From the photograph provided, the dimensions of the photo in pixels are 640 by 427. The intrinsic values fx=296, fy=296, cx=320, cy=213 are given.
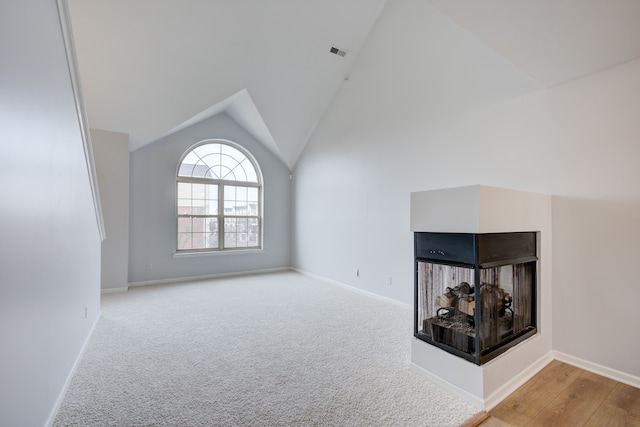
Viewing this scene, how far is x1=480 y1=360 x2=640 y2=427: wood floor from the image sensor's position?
1674mm

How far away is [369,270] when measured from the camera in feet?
14.4

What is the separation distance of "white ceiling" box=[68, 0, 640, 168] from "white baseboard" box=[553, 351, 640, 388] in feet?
7.23

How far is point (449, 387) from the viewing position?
1936 mm

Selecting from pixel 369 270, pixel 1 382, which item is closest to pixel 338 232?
pixel 369 270

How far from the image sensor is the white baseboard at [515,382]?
70.9 inches

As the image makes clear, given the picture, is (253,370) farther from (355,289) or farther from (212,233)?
(212,233)

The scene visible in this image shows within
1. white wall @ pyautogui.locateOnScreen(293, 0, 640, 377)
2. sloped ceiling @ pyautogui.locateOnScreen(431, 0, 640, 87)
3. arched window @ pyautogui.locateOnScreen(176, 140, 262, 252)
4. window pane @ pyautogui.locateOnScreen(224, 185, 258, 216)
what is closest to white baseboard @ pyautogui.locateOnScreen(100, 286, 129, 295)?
arched window @ pyautogui.locateOnScreen(176, 140, 262, 252)

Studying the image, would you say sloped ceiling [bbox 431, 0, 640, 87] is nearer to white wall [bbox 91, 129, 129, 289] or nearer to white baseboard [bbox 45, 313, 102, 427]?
white baseboard [bbox 45, 313, 102, 427]

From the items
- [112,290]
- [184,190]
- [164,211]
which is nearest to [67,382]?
[112,290]

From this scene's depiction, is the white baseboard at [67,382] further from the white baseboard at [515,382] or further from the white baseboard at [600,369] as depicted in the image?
the white baseboard at [600,369]

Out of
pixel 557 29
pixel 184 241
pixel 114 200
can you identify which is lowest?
pixel 184 241

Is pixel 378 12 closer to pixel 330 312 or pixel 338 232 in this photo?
pixel 338 232

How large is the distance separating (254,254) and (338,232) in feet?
6.71

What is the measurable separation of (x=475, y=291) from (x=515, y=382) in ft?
2.46
